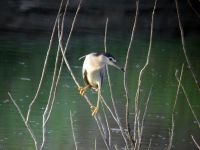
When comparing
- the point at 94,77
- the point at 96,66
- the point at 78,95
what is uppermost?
the point at 96,66

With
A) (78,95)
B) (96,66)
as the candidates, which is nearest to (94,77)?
(96,66)

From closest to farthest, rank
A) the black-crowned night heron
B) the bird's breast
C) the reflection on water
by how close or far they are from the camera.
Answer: the black-crowned night heron < the bird's breast < the reflection on water

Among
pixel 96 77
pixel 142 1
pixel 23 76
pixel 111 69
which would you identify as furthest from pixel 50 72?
pixel 142 1

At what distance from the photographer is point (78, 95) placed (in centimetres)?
1359

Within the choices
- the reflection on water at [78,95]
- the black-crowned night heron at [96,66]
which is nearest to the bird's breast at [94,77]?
the black-crowned night heron at [96,66]

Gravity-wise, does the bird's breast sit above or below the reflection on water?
above

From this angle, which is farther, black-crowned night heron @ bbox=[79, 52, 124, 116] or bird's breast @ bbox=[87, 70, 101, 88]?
bird's breast @ bbox=[87, 70, 101, 88]

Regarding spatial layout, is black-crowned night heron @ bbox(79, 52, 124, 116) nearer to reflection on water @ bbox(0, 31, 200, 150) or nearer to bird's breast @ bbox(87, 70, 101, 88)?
bird's breast @ bbox(87, 70, 101, 88)

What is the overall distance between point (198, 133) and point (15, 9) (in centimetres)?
1380

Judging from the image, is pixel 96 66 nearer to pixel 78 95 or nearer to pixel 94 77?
pixel 94 77

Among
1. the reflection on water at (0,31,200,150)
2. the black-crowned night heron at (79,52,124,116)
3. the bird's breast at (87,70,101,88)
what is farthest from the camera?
the reflection on water at (0,31,200,150)

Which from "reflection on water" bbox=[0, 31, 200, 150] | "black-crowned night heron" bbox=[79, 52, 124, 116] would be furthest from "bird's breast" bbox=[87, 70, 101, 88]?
"reflection on water" bbox=[0, 31, 200, 150]

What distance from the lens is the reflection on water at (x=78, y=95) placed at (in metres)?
10.7

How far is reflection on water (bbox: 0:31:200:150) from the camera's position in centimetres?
1074
